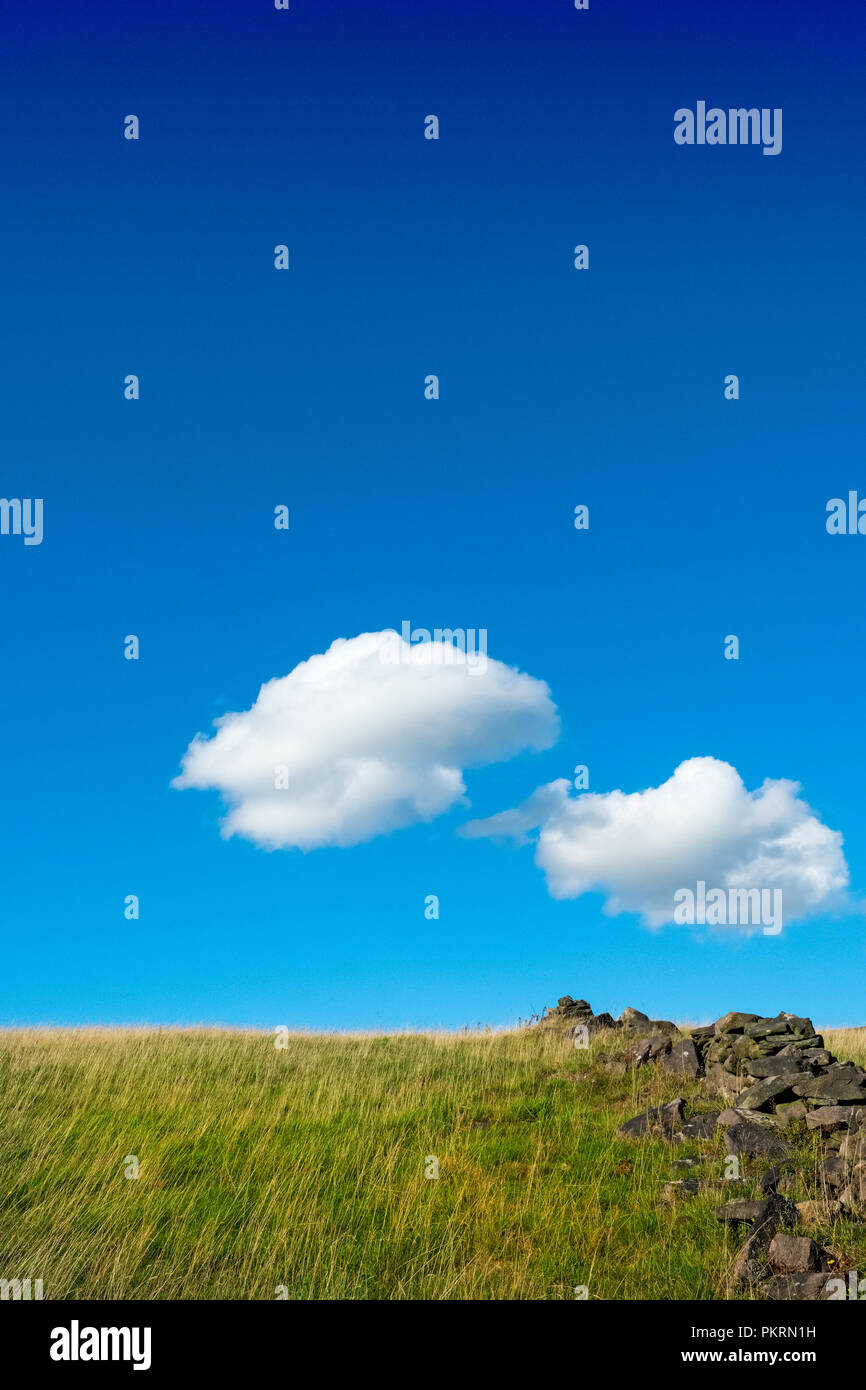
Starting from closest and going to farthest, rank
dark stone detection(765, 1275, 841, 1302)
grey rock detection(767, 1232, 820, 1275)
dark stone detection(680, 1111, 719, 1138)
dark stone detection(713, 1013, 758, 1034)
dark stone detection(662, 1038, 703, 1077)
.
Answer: dark stone detection(765, 1275, 841, 1302) → grey rock detection(767, 1232, 820, 1275) → dark stone detection(680, 1111, 719, 1138) → dark stone detection(662, 1038, 703, 1077) → dark stone detection(713, 1013, 758, 1034)

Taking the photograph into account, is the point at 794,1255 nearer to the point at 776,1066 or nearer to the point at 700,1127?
the point at 700,1127

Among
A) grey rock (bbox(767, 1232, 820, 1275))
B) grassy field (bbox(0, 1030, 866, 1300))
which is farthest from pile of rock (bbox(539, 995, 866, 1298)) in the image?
grassy field (bbox(0, 1030, 866, 1300))

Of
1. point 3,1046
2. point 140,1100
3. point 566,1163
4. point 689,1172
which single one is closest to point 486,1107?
point 566,1163

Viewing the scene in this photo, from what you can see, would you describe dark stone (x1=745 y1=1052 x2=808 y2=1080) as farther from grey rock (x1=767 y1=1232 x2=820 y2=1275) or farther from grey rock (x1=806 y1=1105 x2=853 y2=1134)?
grey rock (x1=767 y1=1232 x2=820 y2=1275)

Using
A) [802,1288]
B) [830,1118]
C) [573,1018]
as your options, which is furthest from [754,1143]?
[573,1018]

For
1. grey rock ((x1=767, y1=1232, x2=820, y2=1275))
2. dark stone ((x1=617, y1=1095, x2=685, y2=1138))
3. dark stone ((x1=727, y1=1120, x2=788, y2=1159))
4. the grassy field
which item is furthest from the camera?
dark stone ((x1=617, y1=1095, x2=685, y2=1138))

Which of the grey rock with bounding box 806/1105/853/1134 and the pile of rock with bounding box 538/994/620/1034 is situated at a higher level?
the pile of rock with bounding box 538/994/620/1034

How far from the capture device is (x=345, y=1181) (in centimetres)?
1552

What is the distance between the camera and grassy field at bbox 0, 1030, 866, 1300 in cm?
1227
